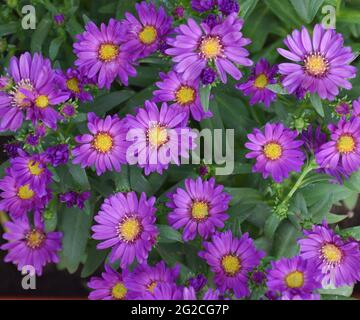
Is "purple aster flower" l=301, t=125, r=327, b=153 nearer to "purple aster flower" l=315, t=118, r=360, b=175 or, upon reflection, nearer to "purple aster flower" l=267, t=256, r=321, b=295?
"purple aster flower" l=315, t=118, r=360, b=175

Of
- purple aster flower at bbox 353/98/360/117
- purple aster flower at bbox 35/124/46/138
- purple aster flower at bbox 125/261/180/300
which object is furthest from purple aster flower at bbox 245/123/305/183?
purple aster flower at bbox 35/124/46/138

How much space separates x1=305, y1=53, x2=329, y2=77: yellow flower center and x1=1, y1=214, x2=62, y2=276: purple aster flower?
1049 millimetres

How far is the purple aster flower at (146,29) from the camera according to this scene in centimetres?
178

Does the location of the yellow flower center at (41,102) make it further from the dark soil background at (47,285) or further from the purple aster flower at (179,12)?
the dark soil background at (47,285)

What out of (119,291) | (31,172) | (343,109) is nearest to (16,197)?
(31,172)

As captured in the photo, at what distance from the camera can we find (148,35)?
1.81 m

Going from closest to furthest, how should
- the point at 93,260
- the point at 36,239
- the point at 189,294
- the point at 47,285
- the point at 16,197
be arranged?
the point at 189,294
the point at 16,197
the point at 36,239
the point at 93,260
the point at 47,285

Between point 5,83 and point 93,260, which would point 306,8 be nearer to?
point 5,83

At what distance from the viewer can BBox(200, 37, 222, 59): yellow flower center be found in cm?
172

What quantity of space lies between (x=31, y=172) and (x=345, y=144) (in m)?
1.02

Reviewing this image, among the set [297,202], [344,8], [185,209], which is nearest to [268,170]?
[297,202]

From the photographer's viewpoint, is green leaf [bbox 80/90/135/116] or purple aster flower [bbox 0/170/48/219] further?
green leaf [bbox 80/90/135/116]

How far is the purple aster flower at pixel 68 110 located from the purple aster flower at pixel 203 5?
498mm
